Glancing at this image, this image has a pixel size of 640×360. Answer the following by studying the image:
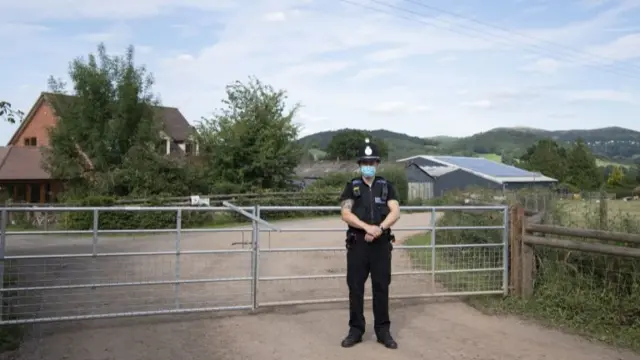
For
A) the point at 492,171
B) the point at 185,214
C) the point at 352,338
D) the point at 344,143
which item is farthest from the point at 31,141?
the point at 344,143

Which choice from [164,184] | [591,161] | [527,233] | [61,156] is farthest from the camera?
[591,161]

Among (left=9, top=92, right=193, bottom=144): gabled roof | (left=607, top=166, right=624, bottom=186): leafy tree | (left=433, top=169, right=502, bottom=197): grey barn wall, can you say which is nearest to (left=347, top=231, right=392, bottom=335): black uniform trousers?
(left=9, top=92, right=193, bottom=144): gabled roof

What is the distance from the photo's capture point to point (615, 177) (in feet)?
246

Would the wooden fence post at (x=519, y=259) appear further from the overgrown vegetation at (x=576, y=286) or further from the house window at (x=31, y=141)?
the house window at (x=31, y=141)

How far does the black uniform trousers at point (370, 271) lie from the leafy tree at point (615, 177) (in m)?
71.8

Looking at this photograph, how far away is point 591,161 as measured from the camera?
2830 inches

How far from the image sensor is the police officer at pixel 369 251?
6.00 m

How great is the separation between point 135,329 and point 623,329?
5.39 metres

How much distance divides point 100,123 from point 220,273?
21.0 meters

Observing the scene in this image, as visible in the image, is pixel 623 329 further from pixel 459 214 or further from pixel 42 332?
pixel 42 332

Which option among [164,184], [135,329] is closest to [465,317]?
[135,329]

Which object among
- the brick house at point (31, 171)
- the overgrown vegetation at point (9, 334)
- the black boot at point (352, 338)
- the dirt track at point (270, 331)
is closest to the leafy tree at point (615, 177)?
the brick house at point (31, 171)

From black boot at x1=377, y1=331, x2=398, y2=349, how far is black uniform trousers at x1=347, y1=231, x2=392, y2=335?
0.12ft

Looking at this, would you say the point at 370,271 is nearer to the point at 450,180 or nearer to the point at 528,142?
the point at 450,180
